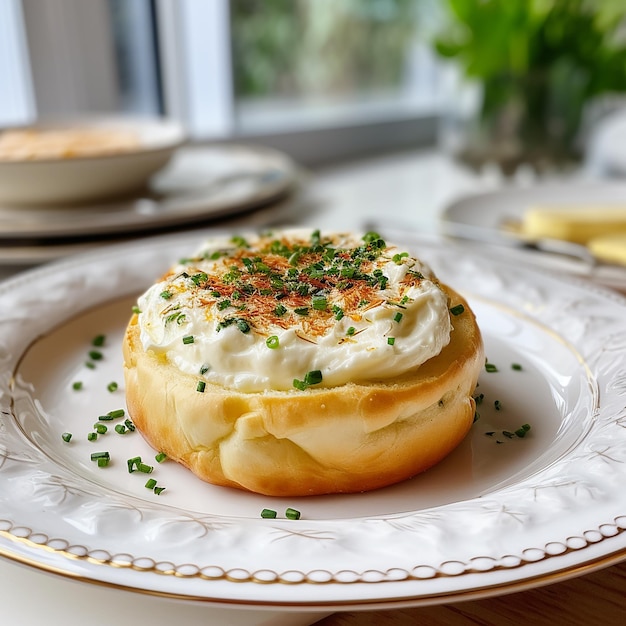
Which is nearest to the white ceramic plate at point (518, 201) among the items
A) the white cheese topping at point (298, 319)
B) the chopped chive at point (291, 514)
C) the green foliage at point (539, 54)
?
the green foliage at point (539, 54)

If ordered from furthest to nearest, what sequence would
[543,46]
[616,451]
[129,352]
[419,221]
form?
[543,46] < [419,221] < [129,352] < [616,451]

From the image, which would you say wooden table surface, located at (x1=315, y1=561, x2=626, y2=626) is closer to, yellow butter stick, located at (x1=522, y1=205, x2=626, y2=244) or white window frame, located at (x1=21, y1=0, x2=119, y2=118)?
yellow butter stick, located at (x1=522, y1=205, x2=626, y2=244)

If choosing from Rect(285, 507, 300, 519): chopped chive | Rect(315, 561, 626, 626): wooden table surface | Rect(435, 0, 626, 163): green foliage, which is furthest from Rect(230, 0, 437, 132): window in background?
Rect(315, 561, 626, 626): wooden table surface

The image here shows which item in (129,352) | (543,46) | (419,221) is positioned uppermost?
(543,46)

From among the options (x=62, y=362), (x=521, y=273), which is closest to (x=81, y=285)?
(x=62, y=362)

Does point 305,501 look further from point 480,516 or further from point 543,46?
point 543,46

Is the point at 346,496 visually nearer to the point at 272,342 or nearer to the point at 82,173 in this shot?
the point at 272,342

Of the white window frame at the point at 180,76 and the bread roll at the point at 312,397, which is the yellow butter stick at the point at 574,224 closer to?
the bread roll at the point at 312,397
